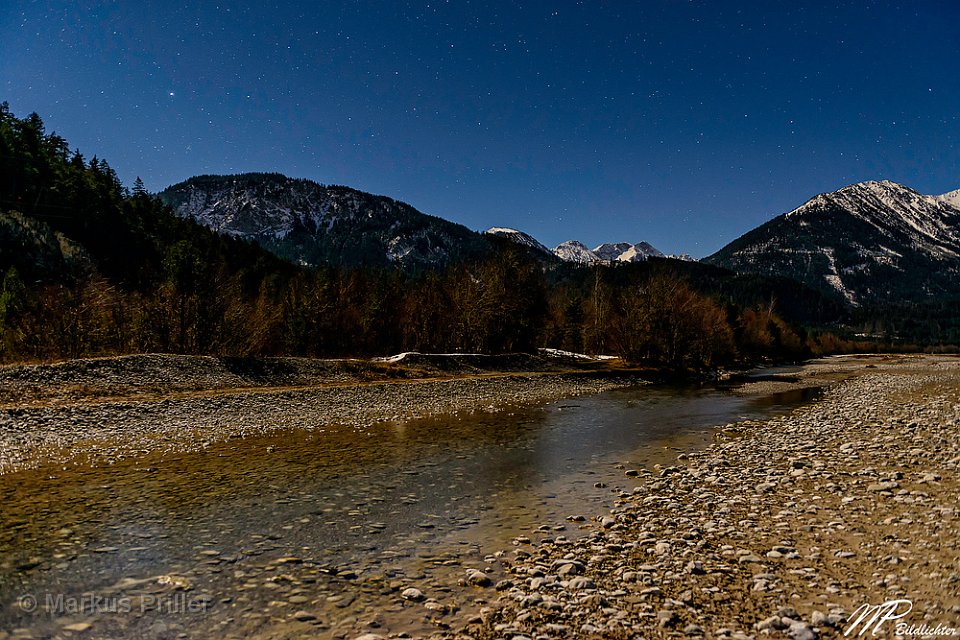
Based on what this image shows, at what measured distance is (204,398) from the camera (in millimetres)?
33219

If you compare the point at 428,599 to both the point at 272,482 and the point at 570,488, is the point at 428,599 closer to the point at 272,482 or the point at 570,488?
the point at 570,488

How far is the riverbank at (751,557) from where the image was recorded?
667 centimetres

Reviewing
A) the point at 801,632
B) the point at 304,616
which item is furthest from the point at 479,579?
the point at 801,632

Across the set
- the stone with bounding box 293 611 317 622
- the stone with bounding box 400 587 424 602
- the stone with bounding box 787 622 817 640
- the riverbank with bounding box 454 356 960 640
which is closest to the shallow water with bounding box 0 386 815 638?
the stone with bounding box 293 611 317 622

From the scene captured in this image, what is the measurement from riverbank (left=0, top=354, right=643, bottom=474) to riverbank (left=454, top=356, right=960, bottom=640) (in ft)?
60.6

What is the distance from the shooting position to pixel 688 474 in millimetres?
15172
